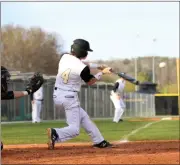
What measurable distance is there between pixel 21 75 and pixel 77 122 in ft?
70.3

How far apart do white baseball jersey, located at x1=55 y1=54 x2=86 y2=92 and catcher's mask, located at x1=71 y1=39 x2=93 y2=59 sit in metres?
0.12

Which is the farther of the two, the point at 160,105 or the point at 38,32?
the point at 160,105

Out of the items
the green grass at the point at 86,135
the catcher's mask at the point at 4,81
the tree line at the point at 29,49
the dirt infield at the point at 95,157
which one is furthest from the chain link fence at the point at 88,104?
the dirt infield at the point at 95,157

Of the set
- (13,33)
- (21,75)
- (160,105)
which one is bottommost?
(160,105)

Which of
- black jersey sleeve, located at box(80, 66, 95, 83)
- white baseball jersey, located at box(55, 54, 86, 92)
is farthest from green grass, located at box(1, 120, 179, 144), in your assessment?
black jersey sleeve, located at box(80, 66, 95, 83)

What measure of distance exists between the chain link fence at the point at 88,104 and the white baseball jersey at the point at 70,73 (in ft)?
55.5

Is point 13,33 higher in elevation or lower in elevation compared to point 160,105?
higher

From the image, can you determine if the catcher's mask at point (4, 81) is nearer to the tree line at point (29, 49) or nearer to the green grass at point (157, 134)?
the green grass at point (157, 134)

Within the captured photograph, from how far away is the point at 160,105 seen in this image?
55000mm

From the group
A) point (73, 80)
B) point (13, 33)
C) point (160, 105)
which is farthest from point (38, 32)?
point (73, 80)

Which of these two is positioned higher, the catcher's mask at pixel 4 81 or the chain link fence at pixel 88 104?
the catcher's mask at pixel 4 81

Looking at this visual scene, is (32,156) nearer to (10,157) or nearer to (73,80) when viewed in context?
(10,157)

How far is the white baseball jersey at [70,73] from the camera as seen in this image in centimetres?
938

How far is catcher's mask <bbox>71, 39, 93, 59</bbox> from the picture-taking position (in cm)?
966
